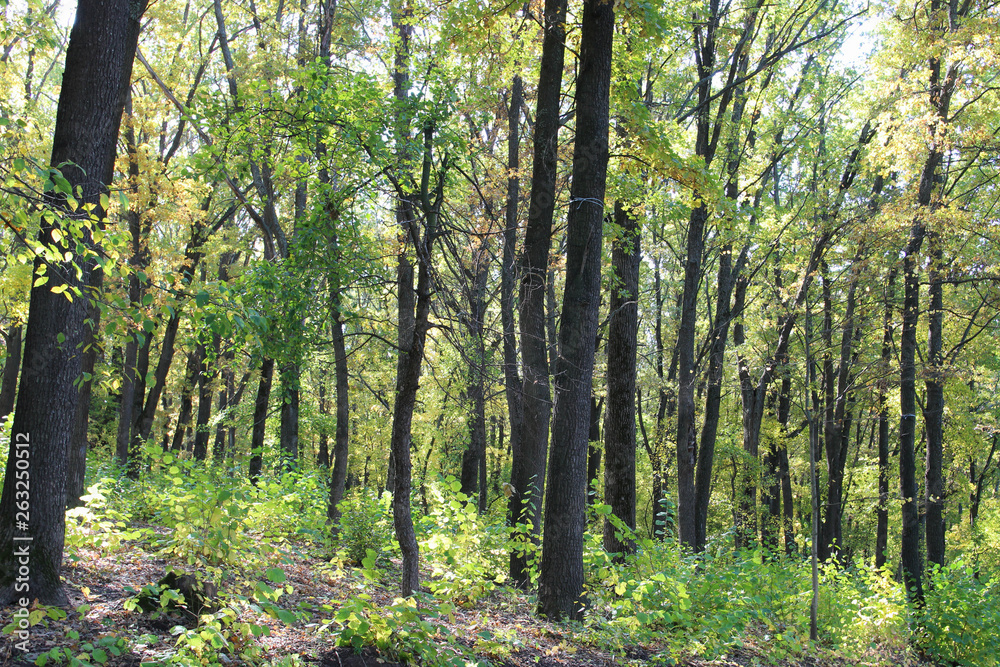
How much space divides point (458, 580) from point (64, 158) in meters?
5.05

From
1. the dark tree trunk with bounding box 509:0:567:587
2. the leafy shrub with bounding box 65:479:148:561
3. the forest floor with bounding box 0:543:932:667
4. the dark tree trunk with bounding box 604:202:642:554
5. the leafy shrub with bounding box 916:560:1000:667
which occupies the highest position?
the dark tree trunk with bounding box 509:0:567:587

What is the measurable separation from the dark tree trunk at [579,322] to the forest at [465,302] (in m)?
0.04

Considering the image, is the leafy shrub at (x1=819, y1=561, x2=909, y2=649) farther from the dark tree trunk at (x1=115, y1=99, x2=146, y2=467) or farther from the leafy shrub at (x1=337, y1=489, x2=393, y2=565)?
the dark tree trunk at (x1=115, y1=99, x2=146, y2=467)

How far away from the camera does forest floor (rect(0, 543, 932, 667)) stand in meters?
3.76

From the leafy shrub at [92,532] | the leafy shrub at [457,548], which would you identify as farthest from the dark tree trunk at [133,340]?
the leafy shrub at [457,548]

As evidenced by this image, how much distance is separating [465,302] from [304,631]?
3.18 metres

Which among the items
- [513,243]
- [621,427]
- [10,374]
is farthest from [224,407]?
[621,427]

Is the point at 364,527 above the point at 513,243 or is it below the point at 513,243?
below

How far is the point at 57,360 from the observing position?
14.4ft

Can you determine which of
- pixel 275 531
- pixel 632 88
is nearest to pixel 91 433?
pixel 275 531

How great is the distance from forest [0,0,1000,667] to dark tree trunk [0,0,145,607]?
0.8 inches

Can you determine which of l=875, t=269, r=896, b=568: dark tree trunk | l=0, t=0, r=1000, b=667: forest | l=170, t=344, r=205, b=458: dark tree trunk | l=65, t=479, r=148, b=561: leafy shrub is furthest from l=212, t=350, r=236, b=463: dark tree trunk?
l=875, t=269, r=896, b=568: dark tree trunk

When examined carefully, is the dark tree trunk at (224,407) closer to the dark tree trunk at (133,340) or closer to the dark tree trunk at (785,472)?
the dark tree trunk at (133,340)

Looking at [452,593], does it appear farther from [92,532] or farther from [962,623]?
[962,623]
